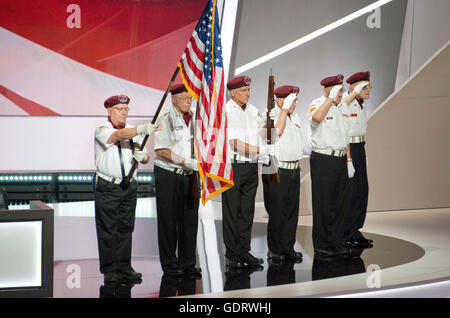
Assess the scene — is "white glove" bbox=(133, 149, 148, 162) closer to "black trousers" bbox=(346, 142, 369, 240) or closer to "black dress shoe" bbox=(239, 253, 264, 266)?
"black dress shoe" bbox=(239, 253, 264, 266)

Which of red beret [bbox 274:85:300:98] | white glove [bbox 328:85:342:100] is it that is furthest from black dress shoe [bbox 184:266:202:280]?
white glove [bbox 328:85:342:100]

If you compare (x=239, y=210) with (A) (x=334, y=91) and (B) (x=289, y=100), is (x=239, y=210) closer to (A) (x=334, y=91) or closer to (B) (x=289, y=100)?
(B) (x=289, y=100)

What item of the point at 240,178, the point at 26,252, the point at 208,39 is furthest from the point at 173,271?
the point at 208,39

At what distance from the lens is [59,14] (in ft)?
36.2

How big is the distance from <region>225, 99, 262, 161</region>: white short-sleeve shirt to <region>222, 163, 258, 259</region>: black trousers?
5.5 inches

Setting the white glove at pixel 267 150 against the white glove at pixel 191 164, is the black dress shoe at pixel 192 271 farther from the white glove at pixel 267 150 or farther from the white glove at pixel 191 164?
the white glove at pixel 267 150

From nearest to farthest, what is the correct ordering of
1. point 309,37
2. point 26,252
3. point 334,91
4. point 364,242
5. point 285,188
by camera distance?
point 26,252, point 285,188, point 334,91, point 364,242, point 309,37

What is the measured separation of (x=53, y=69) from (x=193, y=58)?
21.3 feet

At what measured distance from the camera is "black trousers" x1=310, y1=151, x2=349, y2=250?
6109 millimetres

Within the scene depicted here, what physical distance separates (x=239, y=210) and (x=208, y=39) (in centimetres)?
146

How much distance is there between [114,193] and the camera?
192 inches
